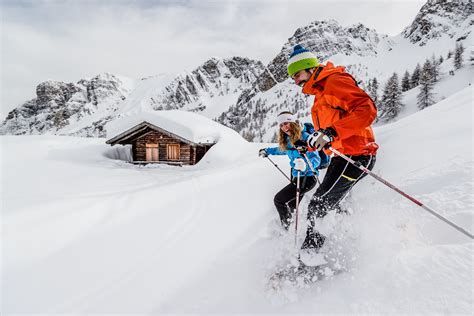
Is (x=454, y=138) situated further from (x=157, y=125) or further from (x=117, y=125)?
(x=117, y=125)

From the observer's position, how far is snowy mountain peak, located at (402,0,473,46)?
94.8 meters

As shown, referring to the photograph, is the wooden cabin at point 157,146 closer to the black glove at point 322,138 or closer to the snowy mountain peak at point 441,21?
the black glove at point 322,138

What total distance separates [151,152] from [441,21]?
126 metres

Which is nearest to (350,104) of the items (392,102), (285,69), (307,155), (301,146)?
(301,146)

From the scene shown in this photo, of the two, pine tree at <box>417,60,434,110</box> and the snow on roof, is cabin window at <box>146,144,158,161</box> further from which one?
pine tree at <box>417,60,434,110</box>

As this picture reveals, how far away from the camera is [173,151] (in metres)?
19.8

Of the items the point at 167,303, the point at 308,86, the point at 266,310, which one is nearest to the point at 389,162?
the point at 308,86

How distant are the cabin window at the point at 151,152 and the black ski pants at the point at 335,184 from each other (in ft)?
59.8

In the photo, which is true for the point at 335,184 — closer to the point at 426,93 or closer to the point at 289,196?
the point at 289,196

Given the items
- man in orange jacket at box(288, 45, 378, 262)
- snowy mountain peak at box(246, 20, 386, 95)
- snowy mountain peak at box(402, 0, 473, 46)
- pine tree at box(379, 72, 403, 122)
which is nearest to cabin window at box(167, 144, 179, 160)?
man in orange jacket at box(288, 45, 378, 262)

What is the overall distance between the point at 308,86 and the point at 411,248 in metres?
2.01

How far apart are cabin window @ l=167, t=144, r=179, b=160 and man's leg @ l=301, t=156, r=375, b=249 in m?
17.4

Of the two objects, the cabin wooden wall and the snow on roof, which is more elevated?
the snow on roof

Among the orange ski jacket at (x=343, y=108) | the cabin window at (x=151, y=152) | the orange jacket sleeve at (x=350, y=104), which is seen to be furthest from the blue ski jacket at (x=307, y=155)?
the cabin window at (x=151, y=152)
